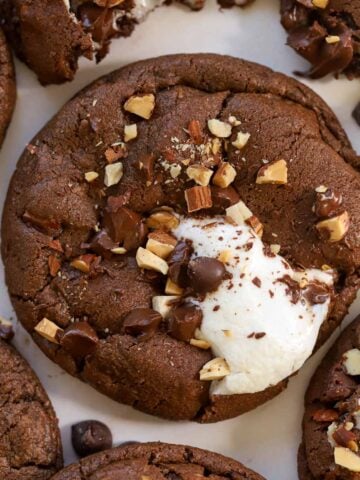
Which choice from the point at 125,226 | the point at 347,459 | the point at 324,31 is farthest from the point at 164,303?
the point at 324,31

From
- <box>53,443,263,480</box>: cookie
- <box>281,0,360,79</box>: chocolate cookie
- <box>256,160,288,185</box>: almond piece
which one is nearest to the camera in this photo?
<box>53,443,263,480</box>: cookie

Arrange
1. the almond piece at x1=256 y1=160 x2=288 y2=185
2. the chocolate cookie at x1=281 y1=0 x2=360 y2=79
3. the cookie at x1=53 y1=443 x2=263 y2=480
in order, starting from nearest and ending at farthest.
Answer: the cookie at x1=53 y1=443 x2=263 y2=480 → the almond piece at x1=256 y1=160 x2=288 y2=185 → the chocolate cookie at x1=281 y1=0 x2=360 y2=79

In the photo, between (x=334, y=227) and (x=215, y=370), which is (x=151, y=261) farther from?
(x=334, y=227)

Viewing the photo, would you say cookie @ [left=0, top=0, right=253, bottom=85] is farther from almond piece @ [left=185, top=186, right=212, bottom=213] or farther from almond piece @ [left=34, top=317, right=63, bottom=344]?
almond piece @ [left=34, top=317, right=63, bottom=344]

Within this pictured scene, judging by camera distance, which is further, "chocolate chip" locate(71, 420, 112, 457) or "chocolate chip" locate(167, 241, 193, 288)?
"chocolate chip" locate(71, 420, 112, 457)

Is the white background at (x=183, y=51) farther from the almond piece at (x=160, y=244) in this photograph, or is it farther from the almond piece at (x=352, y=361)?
the almond piece at (x=160, y=244)

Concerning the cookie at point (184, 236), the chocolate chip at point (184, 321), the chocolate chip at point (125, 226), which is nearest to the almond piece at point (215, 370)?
the cookie at point (184, 236)

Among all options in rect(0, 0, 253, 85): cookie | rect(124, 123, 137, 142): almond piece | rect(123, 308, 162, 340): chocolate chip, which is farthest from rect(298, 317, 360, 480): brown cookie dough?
rect(0, 0, 253, 85): cookie

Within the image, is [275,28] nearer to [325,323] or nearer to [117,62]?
[117,62]
